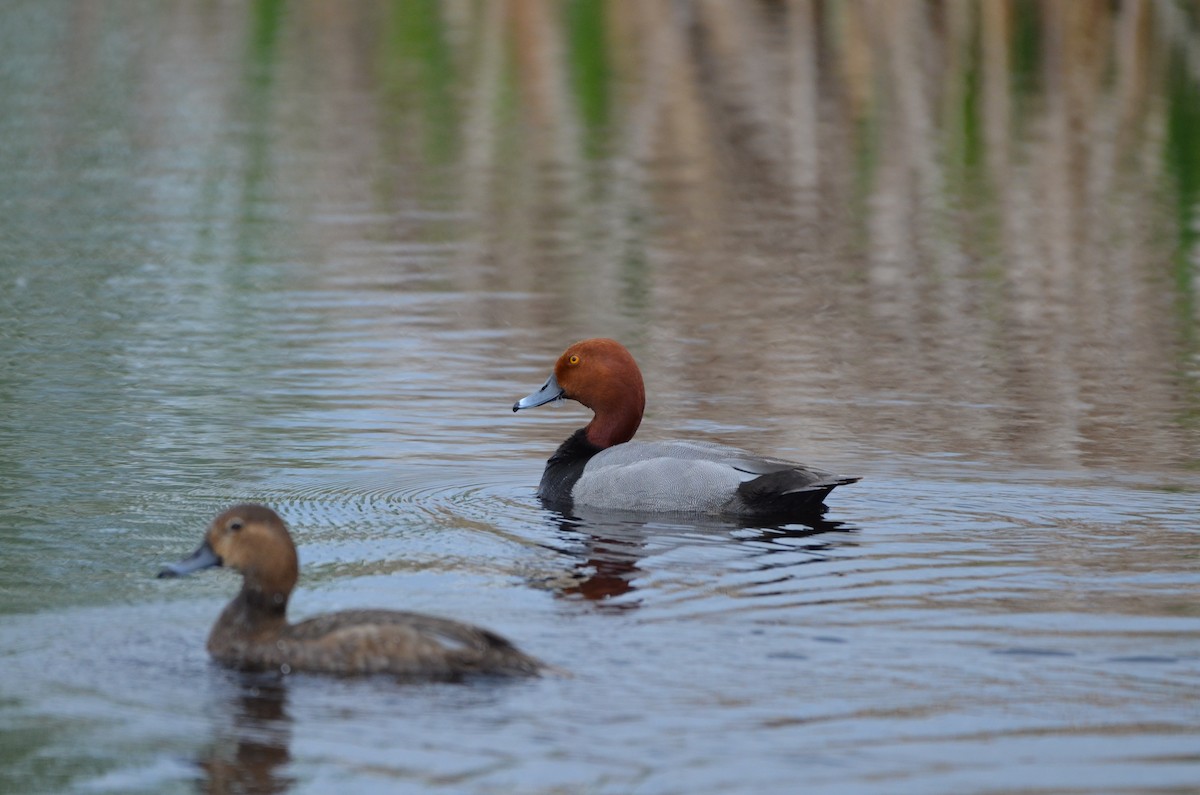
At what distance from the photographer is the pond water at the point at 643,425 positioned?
688 centimetres

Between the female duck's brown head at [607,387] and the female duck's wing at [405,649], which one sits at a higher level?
the female duck's brown head at [607,387]

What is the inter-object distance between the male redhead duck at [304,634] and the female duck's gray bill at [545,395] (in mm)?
4077

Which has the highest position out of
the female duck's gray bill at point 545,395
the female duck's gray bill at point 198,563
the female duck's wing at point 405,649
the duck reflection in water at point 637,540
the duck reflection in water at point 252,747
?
the female duck's gray bill at point 545,395

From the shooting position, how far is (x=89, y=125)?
92.3 ft

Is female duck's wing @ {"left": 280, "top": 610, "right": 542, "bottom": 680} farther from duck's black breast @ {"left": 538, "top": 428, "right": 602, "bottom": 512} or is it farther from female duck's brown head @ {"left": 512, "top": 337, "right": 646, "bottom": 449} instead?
female duck's brown head @ {"left": 512, "top": 337, "right": 646, "bottom": 449}

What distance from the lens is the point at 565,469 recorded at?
11.2 m

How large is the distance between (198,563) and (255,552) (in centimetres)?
26

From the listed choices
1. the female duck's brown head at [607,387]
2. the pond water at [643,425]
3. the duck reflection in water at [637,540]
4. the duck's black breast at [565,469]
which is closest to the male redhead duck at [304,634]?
the pond water at [643,425]

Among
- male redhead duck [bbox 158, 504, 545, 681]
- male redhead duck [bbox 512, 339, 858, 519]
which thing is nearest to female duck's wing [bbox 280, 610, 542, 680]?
male redhead duck [bbox 158, 504, 545, 681]

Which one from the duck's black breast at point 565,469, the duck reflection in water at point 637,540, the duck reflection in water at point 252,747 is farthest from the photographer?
the duck's black breast at point 565,469

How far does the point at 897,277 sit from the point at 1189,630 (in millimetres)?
10728

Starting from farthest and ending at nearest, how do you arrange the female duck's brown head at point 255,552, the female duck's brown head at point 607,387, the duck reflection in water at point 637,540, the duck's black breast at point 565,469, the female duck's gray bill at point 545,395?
1. the female duck's gray bill at point 545,395
2. the female duck's brown head at point 607,387
3. the duck's black breast at point 565,469
4. the duck reflection in water at point 637,540
5. the female duck's brown head at point 255,552

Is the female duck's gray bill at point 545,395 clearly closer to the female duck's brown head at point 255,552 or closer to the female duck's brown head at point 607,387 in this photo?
the female duck's brown head at point 607,387

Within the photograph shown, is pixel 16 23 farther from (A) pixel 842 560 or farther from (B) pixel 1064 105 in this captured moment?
(A) pixel 842 560
